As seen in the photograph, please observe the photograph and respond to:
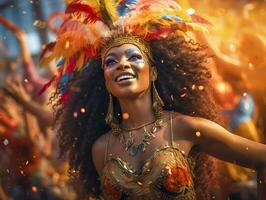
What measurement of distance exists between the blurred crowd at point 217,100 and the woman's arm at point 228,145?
67cm

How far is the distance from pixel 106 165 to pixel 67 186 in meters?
1.38

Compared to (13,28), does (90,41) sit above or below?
above

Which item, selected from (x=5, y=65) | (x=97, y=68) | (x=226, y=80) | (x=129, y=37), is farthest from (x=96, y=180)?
(x=5, y=65)

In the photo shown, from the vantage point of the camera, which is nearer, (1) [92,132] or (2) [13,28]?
(1) [92,132]

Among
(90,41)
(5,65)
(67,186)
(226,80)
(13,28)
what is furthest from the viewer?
(5,65)

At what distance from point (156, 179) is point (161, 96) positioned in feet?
1.70

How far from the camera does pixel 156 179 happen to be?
9.55ft

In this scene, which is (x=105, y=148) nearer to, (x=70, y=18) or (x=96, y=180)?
(x=96, y=180)

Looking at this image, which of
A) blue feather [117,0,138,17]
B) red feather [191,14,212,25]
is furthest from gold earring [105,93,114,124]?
red feather [191,14,212,25]

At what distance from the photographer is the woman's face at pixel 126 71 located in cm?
303

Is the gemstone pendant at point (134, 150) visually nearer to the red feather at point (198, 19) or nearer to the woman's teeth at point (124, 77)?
the woman's teeth at point (124, 77)

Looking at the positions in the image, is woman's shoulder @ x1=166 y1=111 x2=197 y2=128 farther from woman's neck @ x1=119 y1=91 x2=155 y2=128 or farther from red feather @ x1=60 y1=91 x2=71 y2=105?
red feather @ x1=60 y1=91 x2=71 y2=105

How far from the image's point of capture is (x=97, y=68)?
336 centimetres

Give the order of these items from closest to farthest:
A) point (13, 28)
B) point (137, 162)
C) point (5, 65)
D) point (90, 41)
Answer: point (137, 162)
point (90, 41)
point (13, 28)
point (5, 65)
